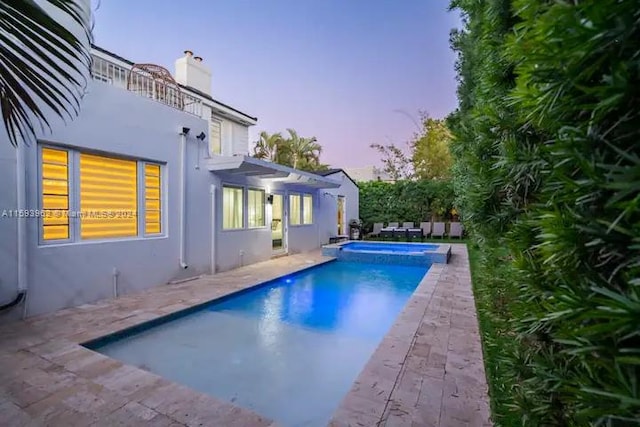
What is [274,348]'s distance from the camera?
5684 millimetres

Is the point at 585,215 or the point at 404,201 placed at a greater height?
the point at 404,201

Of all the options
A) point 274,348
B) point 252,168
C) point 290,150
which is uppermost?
point 290,150

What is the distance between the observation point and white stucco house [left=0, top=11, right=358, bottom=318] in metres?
5.82

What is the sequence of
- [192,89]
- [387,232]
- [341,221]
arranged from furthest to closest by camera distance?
[341,221]
[387,232]
[192,89]

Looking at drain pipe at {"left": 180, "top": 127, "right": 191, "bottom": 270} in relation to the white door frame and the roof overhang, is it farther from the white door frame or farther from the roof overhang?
the white door frame

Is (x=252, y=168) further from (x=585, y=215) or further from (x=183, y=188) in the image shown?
(x=585, y=215)

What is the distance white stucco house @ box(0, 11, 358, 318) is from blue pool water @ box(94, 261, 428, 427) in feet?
6.90

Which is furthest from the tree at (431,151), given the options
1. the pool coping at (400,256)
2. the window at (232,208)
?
the window at (232,208)

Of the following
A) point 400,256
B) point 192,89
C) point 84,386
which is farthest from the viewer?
point 400,256

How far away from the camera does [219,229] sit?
1030 cm

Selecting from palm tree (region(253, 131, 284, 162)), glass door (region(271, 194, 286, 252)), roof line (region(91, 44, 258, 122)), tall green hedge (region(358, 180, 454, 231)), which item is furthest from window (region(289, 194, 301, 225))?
palm tree (region(253, 131, 284, 162))

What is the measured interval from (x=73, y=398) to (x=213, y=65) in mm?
14442

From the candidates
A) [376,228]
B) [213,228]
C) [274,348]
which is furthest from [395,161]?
[274,348]

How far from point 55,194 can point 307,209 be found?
1116 centimetres
